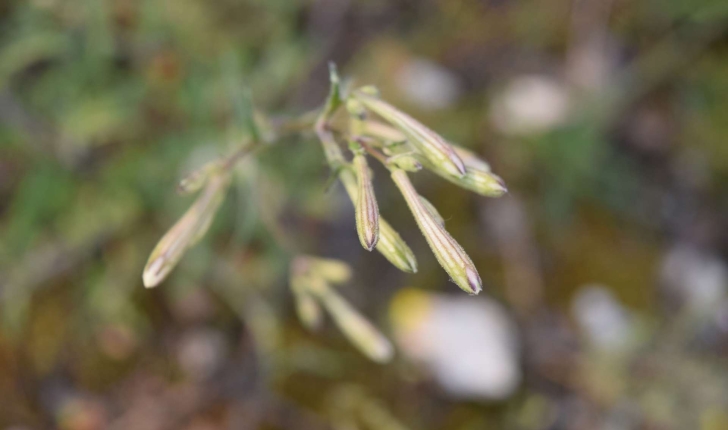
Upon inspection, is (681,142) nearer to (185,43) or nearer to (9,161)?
(185,43)

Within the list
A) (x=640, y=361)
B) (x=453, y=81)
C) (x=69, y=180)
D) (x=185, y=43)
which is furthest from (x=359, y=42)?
(x=640, y=361)

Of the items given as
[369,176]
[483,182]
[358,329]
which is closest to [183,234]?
[369,176]

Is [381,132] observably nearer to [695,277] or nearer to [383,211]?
[383,211]

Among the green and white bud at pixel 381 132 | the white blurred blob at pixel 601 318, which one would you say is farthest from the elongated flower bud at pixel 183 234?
the white blurred blob at pixel 601 318

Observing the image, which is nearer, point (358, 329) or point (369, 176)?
point (369, 176)

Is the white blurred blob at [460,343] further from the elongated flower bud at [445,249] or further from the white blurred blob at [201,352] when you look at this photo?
the elongated flower bud at [445,249]
